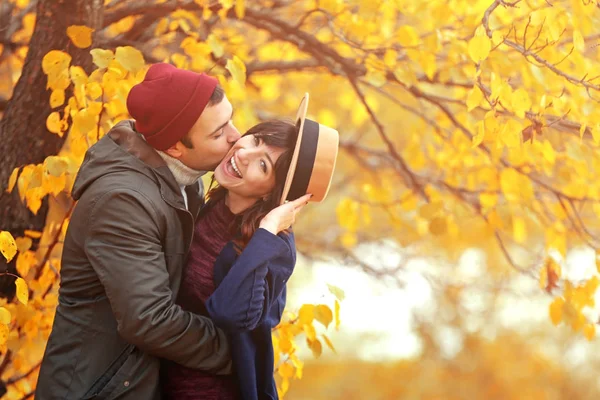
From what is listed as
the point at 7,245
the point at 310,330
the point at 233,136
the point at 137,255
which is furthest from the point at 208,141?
the point at 310,330

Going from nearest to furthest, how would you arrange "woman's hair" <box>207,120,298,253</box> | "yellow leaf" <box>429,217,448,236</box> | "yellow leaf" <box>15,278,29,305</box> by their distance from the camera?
1. "woman's hair" <box>207,120,298,253</box>
2. "yellow leaf" <box>15,278,29,305</box>
3. "yellow leaf" <box>429,217,448,236</box>

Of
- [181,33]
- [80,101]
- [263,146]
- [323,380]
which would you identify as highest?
[263,146]

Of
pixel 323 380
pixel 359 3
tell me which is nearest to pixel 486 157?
pixel 359 3

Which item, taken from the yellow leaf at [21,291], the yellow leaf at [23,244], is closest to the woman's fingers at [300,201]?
the yellow leaf at [21,291]

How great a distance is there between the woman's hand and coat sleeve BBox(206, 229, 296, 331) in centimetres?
3

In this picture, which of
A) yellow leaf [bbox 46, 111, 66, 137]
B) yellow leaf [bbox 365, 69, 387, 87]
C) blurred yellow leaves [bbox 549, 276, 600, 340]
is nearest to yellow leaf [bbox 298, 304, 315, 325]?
blurred yellow leaves [bbox 549, 276, 600, 340]

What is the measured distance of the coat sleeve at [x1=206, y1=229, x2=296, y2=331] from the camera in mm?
2168

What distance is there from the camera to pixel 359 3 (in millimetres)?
3623

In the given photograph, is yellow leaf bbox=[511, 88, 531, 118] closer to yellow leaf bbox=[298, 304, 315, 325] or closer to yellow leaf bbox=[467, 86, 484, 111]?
yellow leaf bbox=[467, 86, 484, 111]

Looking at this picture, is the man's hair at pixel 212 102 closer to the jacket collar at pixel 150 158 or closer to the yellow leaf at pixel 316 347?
the jacket collar at pixel 150 158

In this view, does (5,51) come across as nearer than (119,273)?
No

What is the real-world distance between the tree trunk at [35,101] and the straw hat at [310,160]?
1292 millimetres

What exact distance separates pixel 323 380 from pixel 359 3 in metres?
12.7

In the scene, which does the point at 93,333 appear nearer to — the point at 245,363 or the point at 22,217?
the point at 245,363
